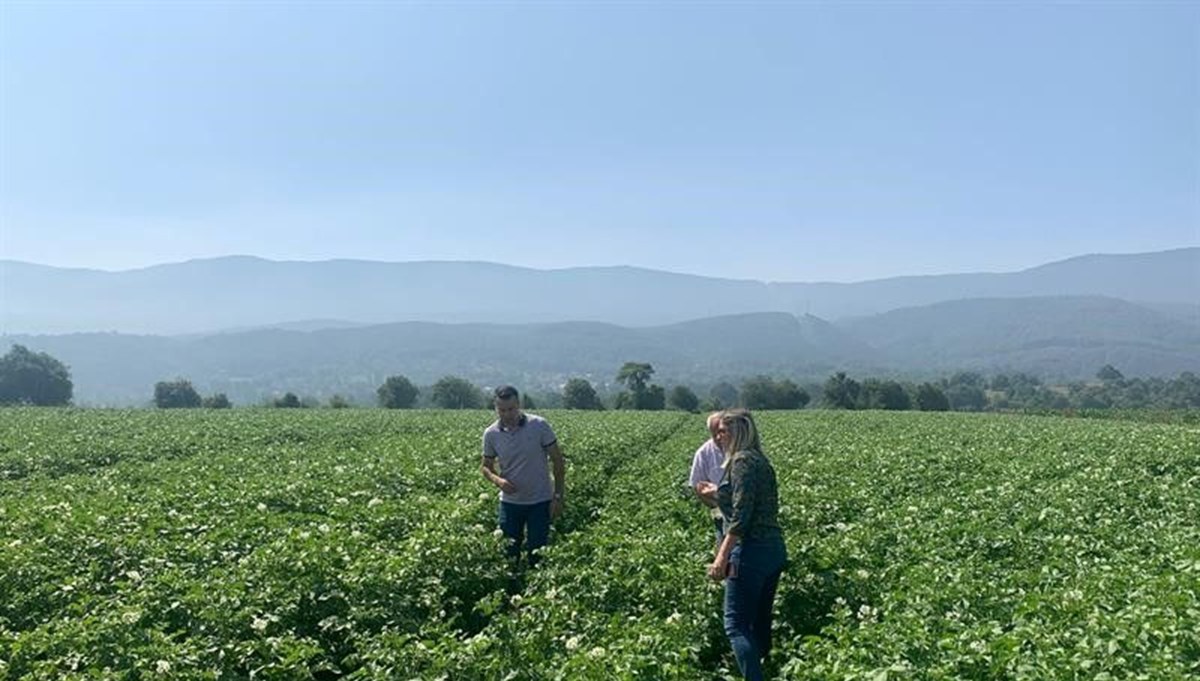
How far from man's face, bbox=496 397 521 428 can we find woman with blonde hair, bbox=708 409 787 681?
3232mm

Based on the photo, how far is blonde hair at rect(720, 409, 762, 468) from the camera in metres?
6.50

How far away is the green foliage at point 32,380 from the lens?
8900 cm

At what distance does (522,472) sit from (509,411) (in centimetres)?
72

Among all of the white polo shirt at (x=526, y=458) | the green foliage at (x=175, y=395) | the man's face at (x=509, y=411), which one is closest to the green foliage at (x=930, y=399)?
the green foliage at (x=175, y=395)

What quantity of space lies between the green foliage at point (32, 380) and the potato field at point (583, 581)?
301 ft

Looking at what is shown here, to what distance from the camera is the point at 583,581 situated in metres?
7.67

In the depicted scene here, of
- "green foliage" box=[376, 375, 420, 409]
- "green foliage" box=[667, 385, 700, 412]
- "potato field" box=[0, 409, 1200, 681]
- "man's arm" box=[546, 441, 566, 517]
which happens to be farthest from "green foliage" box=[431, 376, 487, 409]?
"man's arm" box=[546, 441, 566, 517]

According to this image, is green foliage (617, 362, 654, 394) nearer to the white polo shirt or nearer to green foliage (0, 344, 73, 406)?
green foliage (0, 344, 73, 406)

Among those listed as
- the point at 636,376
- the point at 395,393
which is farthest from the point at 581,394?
A: the point at 395,393

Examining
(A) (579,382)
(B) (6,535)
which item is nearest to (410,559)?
(B) (6,535)

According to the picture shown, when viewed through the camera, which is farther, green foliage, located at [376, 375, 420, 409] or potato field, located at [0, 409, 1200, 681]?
green foliage, located at [376, 375, 420, 409]

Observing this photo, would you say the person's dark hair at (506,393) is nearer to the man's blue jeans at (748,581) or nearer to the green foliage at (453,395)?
the man's blue jeans at (748,581)

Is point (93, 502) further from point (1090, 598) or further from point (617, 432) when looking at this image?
point (617, 432)

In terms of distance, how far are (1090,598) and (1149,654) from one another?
1501mm
